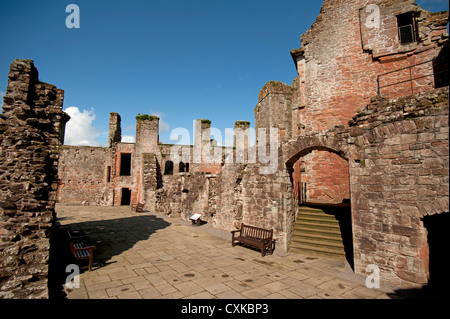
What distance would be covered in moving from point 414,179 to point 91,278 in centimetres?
776

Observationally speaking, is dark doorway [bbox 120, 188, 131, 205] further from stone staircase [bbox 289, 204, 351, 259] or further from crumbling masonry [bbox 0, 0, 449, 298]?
stone staircase [bbox 289, 204, 351, 259]

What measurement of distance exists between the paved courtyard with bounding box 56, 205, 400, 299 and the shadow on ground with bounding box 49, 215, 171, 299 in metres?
0.07

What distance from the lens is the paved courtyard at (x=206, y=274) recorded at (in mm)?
4840

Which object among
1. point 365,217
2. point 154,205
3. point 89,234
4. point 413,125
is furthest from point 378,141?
point 154,205

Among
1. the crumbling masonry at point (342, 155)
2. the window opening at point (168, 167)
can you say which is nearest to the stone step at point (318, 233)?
the crumbling masonry at point (342, 155)

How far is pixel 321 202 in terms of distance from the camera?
1122cm

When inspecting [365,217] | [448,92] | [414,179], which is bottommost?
[365,217]

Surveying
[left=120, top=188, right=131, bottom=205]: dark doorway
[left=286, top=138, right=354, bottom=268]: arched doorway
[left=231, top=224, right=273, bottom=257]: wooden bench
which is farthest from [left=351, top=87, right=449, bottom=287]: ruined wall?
[left=120, top=188, right=131, bottom=205]: dark doorway

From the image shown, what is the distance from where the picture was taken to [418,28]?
9.88 m

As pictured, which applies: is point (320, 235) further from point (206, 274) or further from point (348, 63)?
point (348, 63)

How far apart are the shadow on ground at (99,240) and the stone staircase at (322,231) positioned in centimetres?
607

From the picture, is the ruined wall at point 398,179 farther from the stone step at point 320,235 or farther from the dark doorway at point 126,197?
the dark doorway at point 126,197

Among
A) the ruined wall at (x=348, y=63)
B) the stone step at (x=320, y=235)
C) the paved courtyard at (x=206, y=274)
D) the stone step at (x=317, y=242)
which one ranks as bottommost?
the paved courtyard at (x=206, y=274)

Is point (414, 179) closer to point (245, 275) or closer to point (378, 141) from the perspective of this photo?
point (378, 141)
